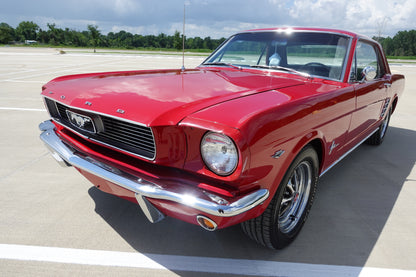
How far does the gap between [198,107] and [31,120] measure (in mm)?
4531

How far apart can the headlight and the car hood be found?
0.20 meters

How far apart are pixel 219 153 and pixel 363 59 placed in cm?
254

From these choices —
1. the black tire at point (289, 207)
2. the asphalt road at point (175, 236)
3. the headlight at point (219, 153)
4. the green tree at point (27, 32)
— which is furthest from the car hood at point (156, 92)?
the green tree at point (27, 32)

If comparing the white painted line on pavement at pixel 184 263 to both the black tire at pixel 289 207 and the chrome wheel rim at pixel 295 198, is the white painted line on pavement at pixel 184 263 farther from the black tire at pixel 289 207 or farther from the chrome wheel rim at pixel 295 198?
the chrome wheel rim at pixel 295 198

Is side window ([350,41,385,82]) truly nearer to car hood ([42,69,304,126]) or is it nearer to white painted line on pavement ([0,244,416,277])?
car hood ([42,69,304,126])

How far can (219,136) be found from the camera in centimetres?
160

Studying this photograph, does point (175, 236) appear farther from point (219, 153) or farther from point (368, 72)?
point (368, 72)

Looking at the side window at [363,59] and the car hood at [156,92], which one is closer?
the car hood at [156,92]

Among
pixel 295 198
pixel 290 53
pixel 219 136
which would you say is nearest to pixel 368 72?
pixel 290 53

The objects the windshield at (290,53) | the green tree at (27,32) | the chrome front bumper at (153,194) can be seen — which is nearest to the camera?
the chrome front bumper at (153,194)

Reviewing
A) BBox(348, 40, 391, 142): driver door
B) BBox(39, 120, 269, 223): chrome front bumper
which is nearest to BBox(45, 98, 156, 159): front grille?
BBox(39, 120, 269, 223): chrome front bumper

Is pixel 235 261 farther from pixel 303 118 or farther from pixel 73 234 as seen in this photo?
pixel 73 234

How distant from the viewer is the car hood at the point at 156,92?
1.73 meters

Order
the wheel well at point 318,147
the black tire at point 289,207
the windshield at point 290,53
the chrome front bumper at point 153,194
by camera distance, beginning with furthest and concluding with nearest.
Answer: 1. the windshield at point 290,53
2. the wheel well at point 318,147
3. the black tire at point 289,207
4. the chrome front bumper at point 153,194
